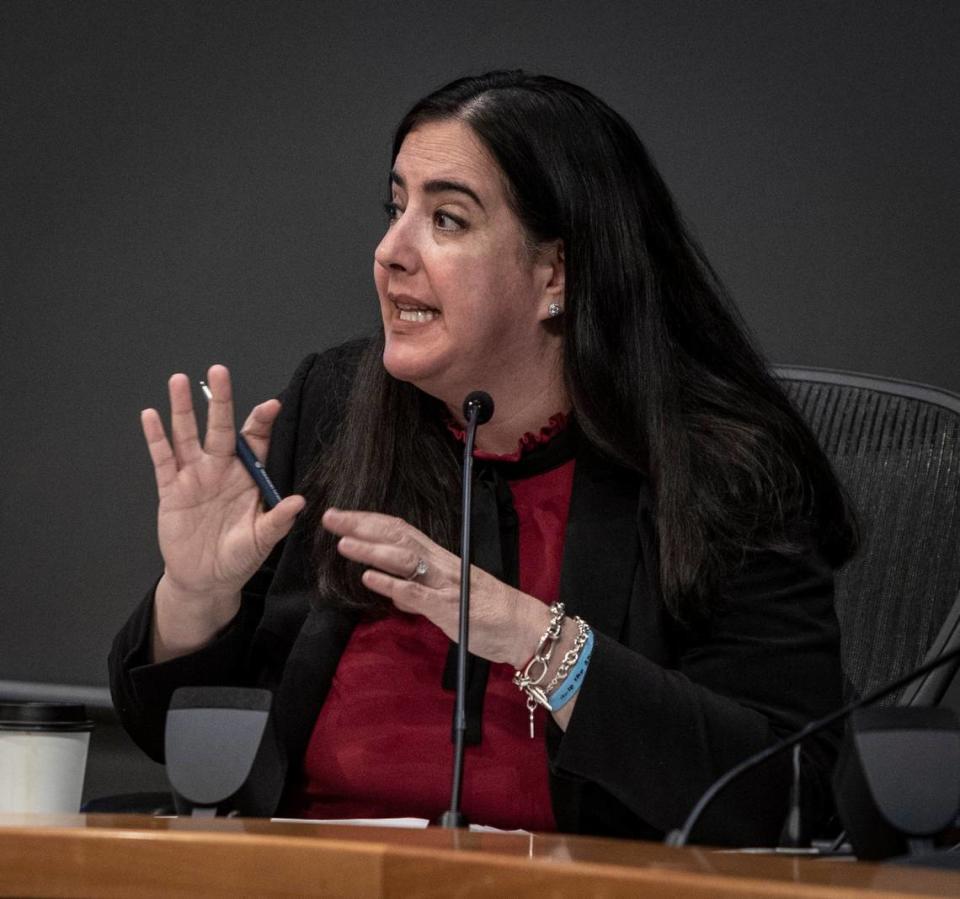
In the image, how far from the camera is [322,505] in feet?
6.06

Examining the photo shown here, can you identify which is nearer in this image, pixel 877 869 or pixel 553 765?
pixel 877 869

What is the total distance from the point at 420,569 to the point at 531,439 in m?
0.46

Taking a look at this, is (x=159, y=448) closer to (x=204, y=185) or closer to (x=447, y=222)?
(x=447, y=222)

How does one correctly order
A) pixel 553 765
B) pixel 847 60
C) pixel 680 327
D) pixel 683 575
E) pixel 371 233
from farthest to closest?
pixel 371 233 → pixel 847 60 → pixel 680 327 → pixel 683 575 → pixel 553 765

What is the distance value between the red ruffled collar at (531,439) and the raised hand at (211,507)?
31 cm

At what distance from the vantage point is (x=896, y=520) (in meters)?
1.85

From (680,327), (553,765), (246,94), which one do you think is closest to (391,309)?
(680,327)

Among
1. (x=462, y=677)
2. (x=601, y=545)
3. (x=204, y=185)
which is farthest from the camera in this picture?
(x=204, y=185)

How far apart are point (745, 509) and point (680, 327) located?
0.30 m

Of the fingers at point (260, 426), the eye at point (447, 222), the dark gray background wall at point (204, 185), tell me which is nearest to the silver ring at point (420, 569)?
the fingers at point (260, 426)

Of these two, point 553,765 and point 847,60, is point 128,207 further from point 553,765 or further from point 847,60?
point 553,765

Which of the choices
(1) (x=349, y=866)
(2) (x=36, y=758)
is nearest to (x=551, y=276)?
(2) (x=36, y=758)

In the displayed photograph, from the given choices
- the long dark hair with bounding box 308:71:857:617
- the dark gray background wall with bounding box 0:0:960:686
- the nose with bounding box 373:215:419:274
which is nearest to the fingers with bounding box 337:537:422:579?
the long dark hair with bounding box 308:71:857:617

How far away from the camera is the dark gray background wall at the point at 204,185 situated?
240 cm
